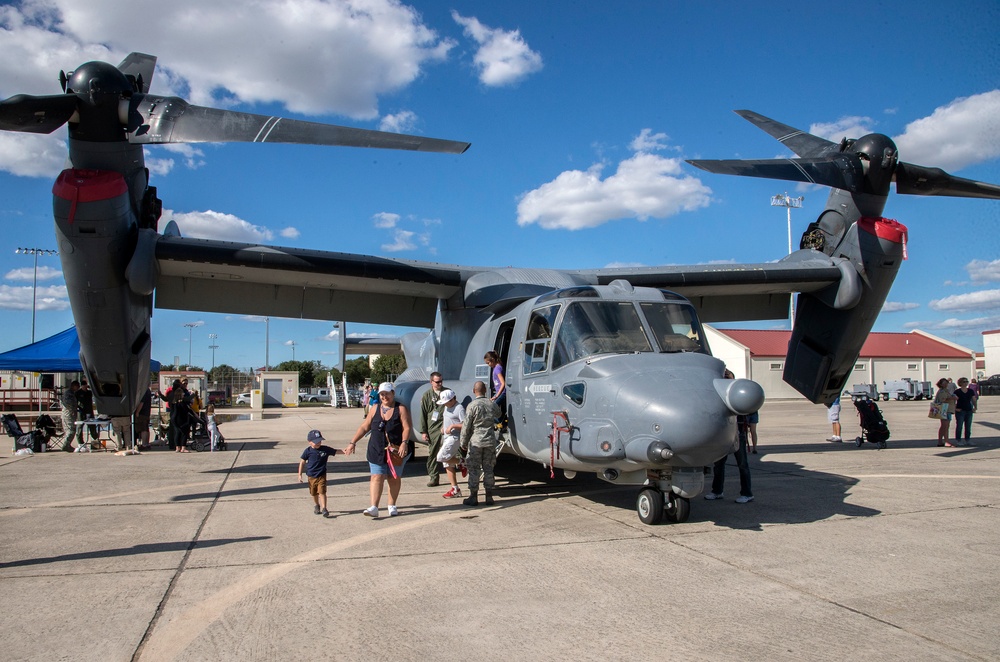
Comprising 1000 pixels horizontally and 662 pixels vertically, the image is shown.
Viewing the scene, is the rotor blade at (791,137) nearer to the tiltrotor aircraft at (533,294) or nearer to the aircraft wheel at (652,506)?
the tiltrotor aircraft at (533,294)

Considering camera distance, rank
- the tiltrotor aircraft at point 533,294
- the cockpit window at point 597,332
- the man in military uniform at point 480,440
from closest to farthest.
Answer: the tiltrotor aircraft at point 533,294 < the cockpit window at point 597,332 < the man in military uniform at point 480,440

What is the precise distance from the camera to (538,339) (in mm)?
8016

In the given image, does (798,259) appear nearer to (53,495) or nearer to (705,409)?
(705,409)

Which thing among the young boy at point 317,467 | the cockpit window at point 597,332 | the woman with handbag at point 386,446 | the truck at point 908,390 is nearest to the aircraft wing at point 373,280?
the cockpit window at point 597,332

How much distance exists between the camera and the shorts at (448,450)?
27.9ft

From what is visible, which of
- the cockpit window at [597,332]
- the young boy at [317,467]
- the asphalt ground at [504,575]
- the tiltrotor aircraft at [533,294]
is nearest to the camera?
the asphalt ground at [504,575]

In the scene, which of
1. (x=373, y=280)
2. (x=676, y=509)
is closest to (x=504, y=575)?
(x=676, y=509)

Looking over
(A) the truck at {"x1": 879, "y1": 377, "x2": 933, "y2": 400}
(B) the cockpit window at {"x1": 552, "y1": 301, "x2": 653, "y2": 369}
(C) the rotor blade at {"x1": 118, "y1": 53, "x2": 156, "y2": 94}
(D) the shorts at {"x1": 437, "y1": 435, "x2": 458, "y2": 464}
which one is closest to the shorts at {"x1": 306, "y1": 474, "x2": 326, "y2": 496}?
(D) the shorts at {"x1": 437, "y1": 435, "x2": 458, "y2": 464}

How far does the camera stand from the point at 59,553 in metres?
5.81

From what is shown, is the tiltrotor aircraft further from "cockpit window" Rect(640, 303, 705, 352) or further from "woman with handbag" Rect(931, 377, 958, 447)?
"woman with handbag" Rect(931, 377, 958, 447)

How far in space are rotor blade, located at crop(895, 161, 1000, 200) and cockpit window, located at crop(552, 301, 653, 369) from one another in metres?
7.25

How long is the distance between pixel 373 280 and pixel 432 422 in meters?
2.93

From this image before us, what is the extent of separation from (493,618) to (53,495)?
25.0 ft

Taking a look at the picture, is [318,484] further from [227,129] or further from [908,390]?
[908,390]
